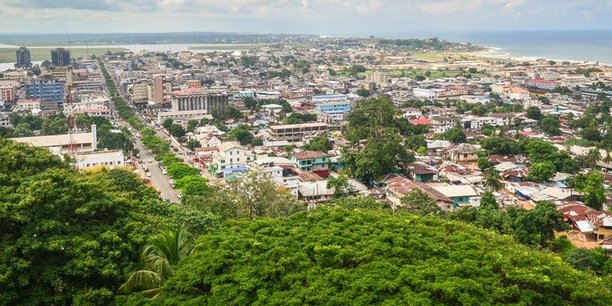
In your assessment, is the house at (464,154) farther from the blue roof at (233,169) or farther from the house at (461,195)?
the blue roof at (233,169)

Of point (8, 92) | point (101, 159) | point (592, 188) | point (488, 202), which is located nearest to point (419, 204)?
point (488, 202)

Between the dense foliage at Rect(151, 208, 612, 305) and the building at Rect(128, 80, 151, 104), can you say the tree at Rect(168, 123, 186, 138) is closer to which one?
the building at Rect(128, 80, 151, 104)

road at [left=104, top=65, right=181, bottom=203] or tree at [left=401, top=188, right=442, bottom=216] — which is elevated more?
tree at [left=401, top=188, right=442, bottom=216]

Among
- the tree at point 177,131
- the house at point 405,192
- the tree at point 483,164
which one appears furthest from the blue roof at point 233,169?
the tree at point 177,131

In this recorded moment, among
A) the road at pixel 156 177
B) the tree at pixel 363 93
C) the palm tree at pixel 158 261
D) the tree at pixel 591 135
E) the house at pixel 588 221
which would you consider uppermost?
the tree at pixel 363 93

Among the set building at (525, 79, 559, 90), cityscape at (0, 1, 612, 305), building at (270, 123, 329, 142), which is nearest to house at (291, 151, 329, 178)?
cityscape at (0, 1, 612, 305)

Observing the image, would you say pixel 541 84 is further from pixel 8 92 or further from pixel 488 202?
pixel 8 92

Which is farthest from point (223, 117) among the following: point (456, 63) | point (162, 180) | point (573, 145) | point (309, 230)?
point (456, 63)
